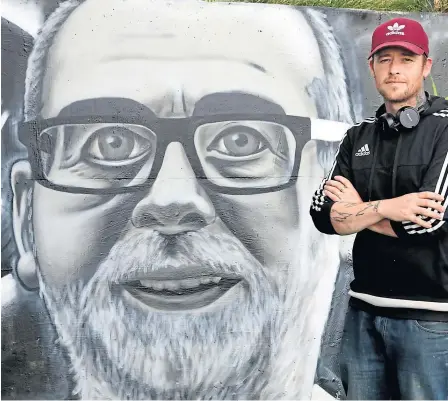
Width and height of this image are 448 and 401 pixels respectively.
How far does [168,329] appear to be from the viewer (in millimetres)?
3361

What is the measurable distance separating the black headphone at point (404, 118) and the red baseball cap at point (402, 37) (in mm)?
240

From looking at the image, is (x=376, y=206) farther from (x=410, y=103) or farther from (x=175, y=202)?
(x=175, y=202)

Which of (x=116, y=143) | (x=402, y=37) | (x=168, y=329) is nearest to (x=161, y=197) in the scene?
(x=116, y=143)

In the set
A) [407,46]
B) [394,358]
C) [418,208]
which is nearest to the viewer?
[418,208]

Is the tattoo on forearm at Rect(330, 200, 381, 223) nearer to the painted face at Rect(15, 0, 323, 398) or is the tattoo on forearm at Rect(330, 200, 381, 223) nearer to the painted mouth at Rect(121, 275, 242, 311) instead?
the painted face at Rect(15, 0, 323, 398)

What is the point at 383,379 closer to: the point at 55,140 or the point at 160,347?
the point at 160,347

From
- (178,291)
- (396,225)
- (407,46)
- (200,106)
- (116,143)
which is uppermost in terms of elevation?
(407,46)

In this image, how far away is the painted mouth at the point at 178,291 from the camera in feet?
11.0

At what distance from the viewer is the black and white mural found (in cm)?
332

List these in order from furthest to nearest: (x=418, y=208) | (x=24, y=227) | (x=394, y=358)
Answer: (x=24, y=227) → (x=394, y=358) → (x=418, y=208)

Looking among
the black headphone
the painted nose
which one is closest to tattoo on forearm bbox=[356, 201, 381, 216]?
the black headphone

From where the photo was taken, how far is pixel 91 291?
3328 mm

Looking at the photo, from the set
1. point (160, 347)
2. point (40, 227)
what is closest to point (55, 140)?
point (40, 227)

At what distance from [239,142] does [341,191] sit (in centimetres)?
93
